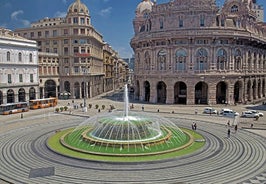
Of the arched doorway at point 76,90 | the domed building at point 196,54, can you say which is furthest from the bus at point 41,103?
the domed building at point 196,54

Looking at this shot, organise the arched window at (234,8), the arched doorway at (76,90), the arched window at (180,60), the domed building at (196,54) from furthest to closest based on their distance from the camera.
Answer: the arched window at (234,8), the arched doorway at (76,90), the arched window at (180,60), the domed building at (196,54)

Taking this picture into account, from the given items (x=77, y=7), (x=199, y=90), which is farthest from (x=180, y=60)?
(x=77, y=7)

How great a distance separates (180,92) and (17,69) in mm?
44094

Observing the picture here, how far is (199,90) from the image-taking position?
77.7 m

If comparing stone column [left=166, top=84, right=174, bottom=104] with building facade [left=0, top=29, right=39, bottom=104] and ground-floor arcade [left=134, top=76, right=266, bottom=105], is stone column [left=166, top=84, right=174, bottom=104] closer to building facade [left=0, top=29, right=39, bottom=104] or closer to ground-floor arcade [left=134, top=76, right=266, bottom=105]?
ground-floor arcade [left=134, top=76, right=266, bottom=105]

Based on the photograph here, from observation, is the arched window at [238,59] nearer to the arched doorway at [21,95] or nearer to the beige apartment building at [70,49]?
the beige apartment building at [70,49]

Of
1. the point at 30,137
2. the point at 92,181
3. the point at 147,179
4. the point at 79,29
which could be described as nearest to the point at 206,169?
the point at 147,179

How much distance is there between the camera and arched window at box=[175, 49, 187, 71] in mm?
73506

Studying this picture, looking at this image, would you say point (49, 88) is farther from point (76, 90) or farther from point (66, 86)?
point (76, 90)

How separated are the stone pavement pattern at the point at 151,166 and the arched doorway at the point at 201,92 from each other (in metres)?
40.8

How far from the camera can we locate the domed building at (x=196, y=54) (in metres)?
72.3

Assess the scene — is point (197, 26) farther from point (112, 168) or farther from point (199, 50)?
point (112, 168)

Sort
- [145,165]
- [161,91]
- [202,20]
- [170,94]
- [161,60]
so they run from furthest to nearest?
→ 1. [161,91]
2. [161,60]
3. [170,94]
4. [202,20]
5. [145,165]

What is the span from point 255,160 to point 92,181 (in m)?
16.4
